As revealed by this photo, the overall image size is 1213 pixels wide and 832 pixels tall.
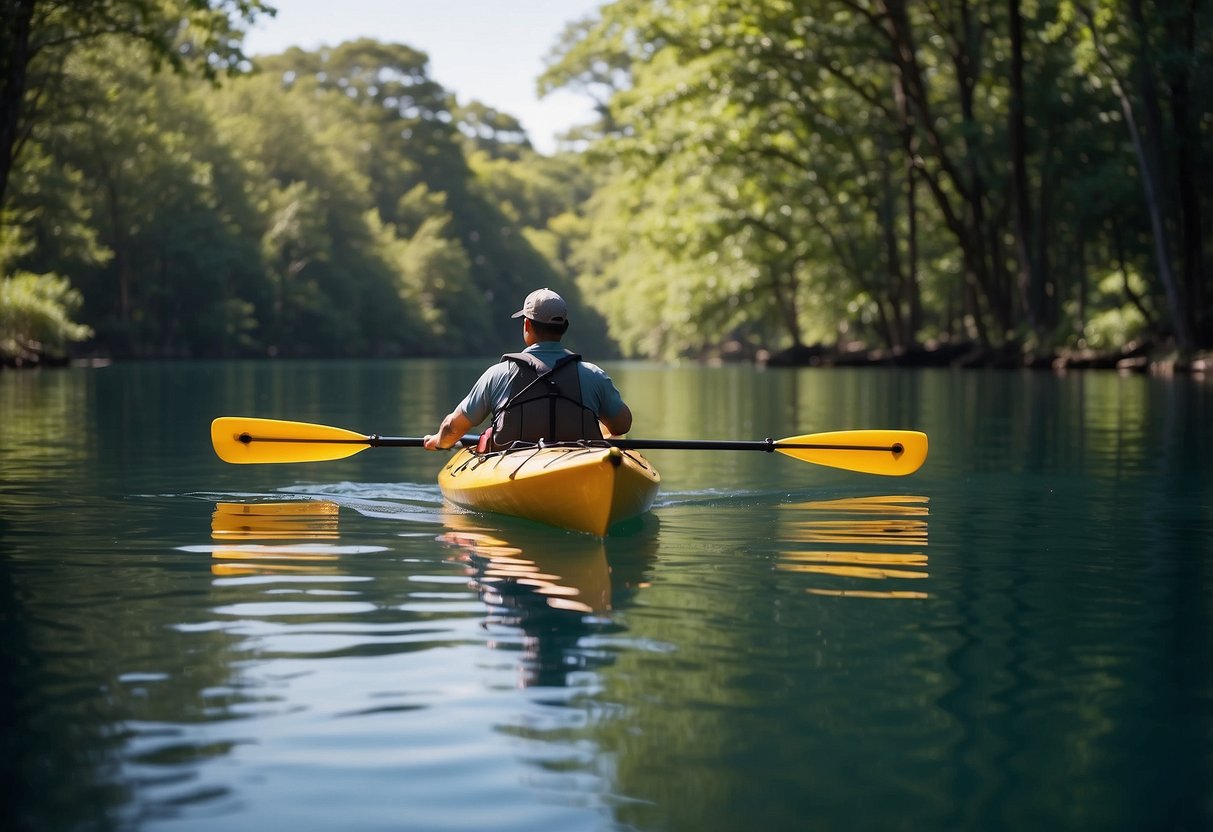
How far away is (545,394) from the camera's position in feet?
28.9

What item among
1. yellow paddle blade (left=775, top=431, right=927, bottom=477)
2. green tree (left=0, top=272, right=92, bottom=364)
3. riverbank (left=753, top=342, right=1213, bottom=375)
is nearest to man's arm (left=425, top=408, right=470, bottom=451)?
yellow paddle blade (left=775, top=431, right=927, bottom=477)

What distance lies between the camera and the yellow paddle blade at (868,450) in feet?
33.6

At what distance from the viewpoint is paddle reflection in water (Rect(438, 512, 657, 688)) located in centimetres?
533

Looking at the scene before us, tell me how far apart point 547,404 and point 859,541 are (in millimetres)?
1895

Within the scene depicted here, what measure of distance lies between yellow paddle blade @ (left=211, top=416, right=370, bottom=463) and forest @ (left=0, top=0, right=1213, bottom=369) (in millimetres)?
17036

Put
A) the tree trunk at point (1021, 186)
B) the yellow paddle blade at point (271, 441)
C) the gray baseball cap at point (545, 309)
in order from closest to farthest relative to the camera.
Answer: the gray baseball cap at point (545, 309)
the yellow paddle blade at point (271, 441)
the tree trunk at point (1021, 186)

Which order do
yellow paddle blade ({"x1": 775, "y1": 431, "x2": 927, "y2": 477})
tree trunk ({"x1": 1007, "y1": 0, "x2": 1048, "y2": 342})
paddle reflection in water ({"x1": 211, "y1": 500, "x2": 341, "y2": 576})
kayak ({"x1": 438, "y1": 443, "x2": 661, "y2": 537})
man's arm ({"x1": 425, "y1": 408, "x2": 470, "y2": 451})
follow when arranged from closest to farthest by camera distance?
paddle reflection in water ({"x1": 211, "y1": 500, "x2": 341, "y2": 576}) → kayak ({"x1": 438, "y1": 443, "x2": 661, "y2": 537}) → man's arm ({"x1": 425, "y1": 408, "x2": 470, "y2": 451}) → yellow paddle blade ({"x1": 775, "y1": 431, "x2": 927, "y2": 477}) → tree trunk ({"x1": 1007, "y1": 0, "x2": 1048, "y2": 342})

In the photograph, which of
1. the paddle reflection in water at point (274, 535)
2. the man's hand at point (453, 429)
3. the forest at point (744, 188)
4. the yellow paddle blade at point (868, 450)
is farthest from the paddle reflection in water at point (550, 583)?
the forest at point (744, 188)

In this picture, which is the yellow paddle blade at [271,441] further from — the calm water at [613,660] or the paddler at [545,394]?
the paddler at [545,394]

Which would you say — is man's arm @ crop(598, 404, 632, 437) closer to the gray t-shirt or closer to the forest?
the gray t-shirt

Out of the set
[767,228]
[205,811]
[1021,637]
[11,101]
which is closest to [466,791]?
[205,811]

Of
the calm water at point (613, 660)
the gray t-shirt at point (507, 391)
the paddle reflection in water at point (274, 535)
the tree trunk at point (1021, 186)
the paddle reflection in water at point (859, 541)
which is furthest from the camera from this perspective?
the tree trunk at point (1021, 186)

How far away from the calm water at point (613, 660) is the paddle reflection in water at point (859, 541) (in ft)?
0.13

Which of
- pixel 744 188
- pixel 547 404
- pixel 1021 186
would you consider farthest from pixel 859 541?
pixel 744 188
